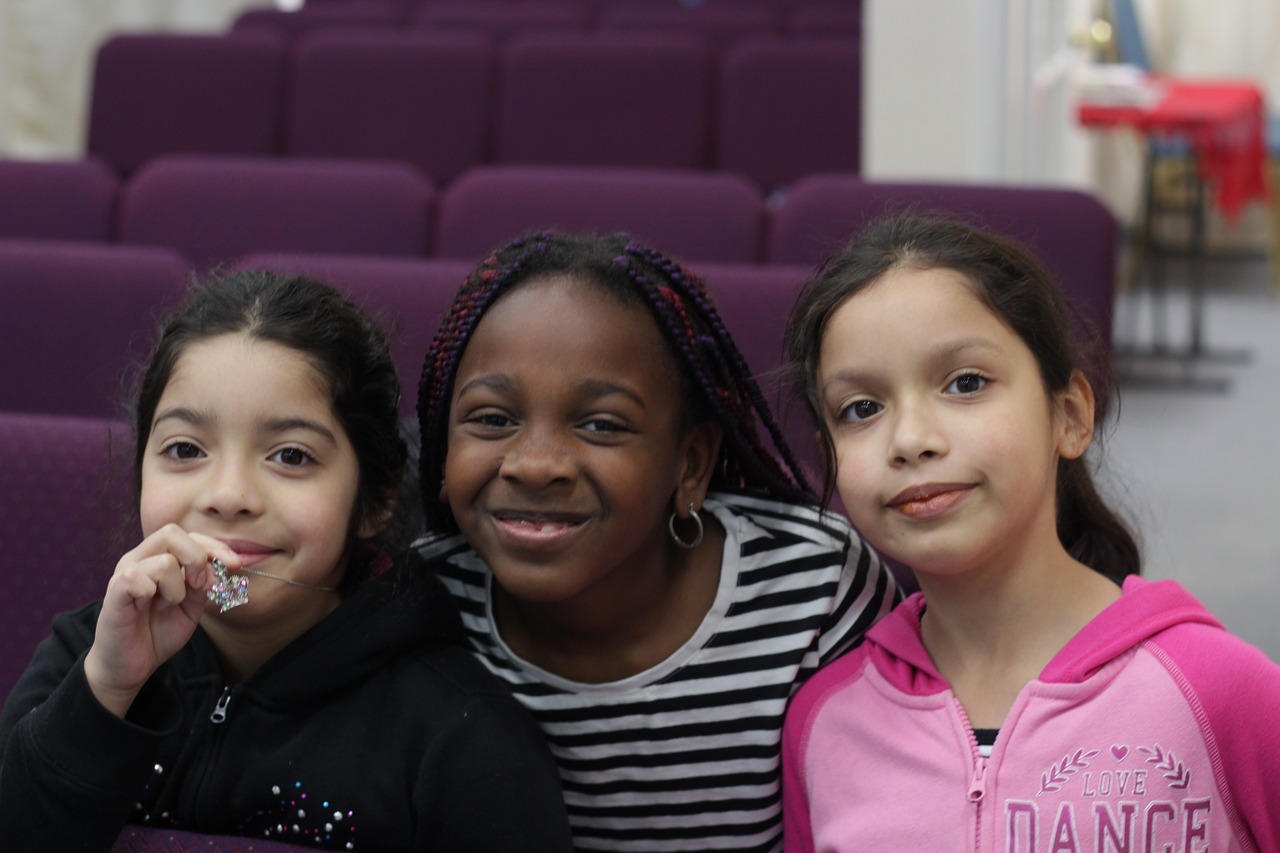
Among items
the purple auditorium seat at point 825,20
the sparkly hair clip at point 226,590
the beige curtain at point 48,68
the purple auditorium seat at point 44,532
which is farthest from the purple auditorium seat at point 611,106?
the sparkly hair clip at point 226,590

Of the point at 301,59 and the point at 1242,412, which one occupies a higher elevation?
the point at 301,59

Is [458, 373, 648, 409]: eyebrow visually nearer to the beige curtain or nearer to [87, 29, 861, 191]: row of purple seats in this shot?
[87, 29, 861, 191]: row of purple seats

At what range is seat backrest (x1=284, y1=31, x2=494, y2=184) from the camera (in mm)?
4047

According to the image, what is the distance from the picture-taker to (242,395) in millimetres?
1292

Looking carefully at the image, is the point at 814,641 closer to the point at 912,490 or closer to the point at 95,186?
the point at 912,490

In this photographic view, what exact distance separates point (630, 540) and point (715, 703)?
19 cm

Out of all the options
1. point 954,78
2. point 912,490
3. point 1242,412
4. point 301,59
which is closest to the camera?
point 912,490

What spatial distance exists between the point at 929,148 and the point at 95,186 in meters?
1.76

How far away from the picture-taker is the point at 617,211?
2.54m

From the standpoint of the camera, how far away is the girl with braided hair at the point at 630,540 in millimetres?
1275

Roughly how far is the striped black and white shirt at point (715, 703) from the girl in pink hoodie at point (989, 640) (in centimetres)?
5

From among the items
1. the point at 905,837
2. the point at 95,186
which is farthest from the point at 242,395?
the point at 95,186

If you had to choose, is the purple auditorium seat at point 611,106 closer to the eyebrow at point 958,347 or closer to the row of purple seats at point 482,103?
the row of purple seats at point 482,103

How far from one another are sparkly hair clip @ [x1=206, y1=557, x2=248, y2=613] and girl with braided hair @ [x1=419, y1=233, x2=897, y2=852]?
0.63 ft
